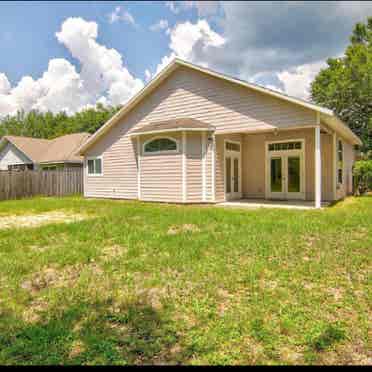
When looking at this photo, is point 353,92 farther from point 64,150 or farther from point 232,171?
point 64,150

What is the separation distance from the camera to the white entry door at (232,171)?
44.2ft

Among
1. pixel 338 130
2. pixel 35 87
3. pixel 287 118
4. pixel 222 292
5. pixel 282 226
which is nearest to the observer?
pixel 222 292

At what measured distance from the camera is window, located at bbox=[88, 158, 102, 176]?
1647 centimetres

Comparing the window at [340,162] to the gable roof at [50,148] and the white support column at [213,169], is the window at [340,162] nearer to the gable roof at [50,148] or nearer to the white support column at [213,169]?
the white support column at [213,169]

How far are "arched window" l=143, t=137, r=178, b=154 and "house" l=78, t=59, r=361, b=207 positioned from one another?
43 millimetres

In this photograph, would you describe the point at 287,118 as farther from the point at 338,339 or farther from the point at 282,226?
the point at 338,339

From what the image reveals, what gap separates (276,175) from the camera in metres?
13.9

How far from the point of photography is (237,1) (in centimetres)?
838

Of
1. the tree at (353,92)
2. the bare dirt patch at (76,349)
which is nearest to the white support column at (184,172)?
the bare dirt patch at (76,349)

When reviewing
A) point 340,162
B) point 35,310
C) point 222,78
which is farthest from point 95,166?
point 35,310

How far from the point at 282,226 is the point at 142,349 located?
5.30 metres

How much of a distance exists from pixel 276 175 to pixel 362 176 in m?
6.09

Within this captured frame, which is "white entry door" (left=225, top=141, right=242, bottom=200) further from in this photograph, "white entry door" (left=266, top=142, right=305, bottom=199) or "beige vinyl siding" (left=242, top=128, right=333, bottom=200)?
"white entry door" (left=266, top=142, right=305, bottom=199)

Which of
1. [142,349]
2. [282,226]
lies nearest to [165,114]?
[282,226]
